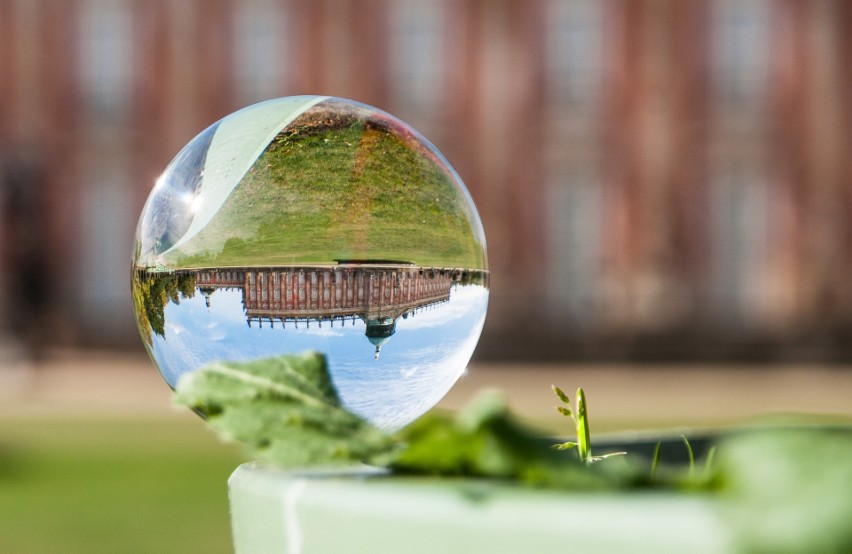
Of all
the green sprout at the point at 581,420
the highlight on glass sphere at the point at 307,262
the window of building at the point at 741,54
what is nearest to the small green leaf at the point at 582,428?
the green sprout at the point at 581,420

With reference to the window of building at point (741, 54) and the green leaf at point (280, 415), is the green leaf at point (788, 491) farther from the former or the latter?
the window of building at point (741, 54)

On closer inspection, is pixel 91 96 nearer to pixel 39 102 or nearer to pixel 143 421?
pixel 39 102

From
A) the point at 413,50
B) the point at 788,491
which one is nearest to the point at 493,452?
the point at 788,491

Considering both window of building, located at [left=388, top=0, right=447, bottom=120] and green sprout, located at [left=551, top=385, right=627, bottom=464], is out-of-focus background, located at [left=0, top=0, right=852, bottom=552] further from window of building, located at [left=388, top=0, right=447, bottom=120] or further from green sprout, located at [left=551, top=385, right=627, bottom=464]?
green sprout, located at [left=551, top=385, right=627, bottom=464]

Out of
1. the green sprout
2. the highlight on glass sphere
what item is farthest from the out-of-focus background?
the green sprout

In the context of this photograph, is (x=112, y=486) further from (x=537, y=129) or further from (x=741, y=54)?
(x=741, y=54)

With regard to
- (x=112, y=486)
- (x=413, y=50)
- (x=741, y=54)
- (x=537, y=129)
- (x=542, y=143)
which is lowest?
(x=112, y=486)
